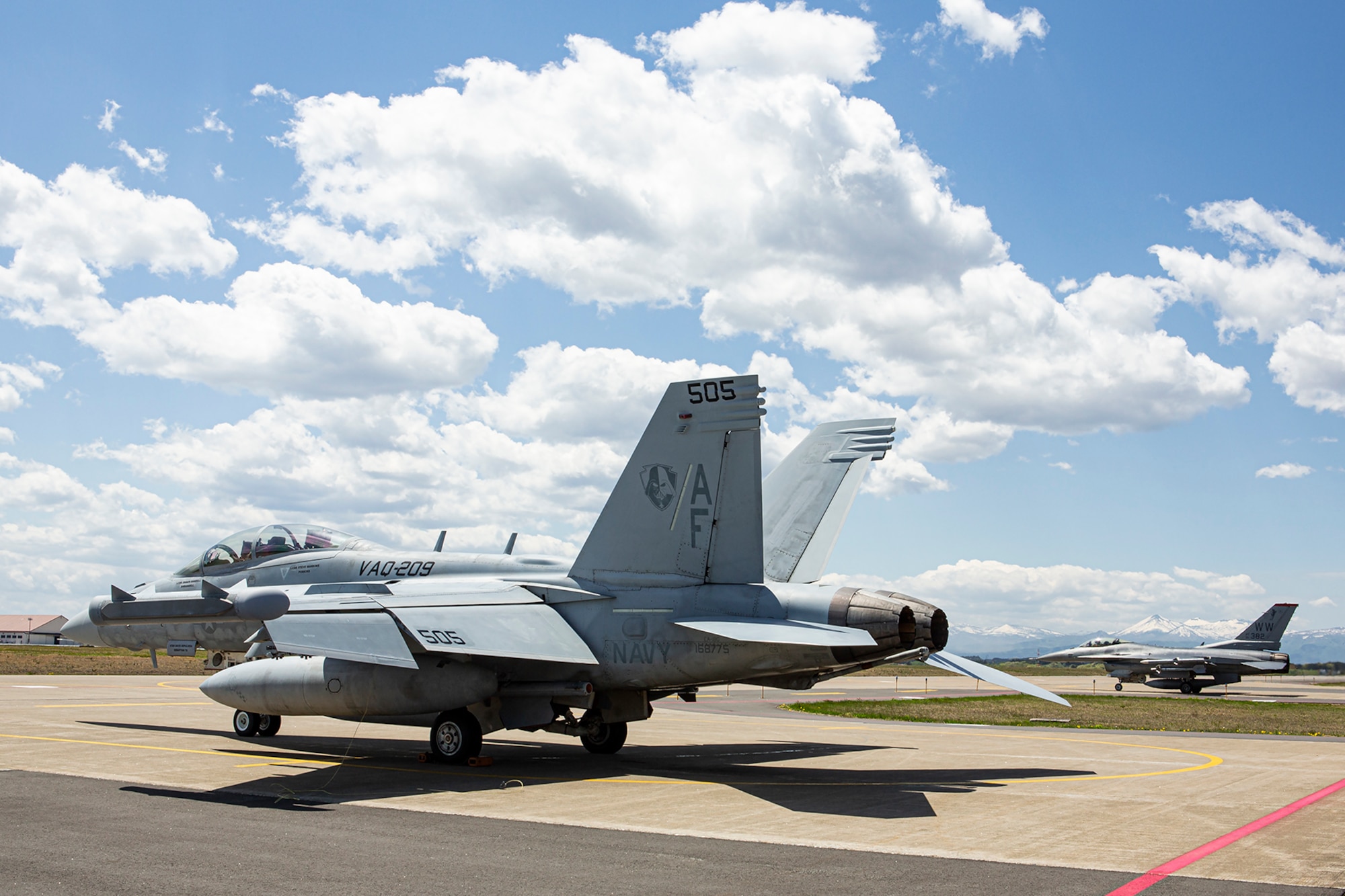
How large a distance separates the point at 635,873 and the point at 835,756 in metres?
10.1

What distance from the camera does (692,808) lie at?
10867mm

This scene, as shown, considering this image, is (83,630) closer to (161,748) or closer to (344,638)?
(161,748)

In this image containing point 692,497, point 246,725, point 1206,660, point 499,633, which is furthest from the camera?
point 1206,660

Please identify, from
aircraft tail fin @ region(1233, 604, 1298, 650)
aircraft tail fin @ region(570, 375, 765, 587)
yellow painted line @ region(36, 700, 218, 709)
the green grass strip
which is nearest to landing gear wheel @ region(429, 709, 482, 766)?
aircraft tail fin @ region(570, 375, 765, 587)

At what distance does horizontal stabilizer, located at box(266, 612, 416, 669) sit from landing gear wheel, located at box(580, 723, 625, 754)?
4.47 meters

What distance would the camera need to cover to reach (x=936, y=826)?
32.9ft

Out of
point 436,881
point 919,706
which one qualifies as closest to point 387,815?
point 436,881

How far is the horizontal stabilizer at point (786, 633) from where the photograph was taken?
11.9m

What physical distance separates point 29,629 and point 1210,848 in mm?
145195

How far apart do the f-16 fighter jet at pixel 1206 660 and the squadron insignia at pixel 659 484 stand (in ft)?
151

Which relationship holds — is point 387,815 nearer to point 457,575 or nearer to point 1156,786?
point 457,575

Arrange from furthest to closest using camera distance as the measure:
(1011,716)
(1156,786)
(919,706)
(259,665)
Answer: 1. (919,706)
2. (1011,716)
3. (259,665)
4. (1156,786)

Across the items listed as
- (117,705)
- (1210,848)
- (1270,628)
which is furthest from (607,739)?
(1270,628)

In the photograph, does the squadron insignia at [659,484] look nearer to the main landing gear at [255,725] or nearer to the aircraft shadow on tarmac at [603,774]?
the aircraft shadow on tarmac at [603,774]
